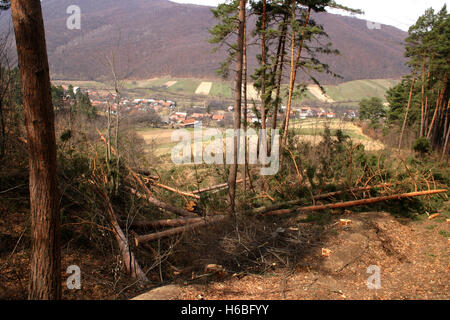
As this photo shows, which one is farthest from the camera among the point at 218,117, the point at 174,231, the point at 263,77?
the point at 218,117

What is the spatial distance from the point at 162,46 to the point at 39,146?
81938mm

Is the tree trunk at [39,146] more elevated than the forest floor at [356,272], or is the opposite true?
the tree trunk at [39,146]

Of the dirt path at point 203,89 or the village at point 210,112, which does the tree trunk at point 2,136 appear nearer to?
the village at point 210,112

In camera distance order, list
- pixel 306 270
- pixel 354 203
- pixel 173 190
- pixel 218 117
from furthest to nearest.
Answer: pixel 218 117, pixel 173 190, pixel 354 203, pixel 306 270

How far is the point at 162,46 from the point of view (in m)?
77.3

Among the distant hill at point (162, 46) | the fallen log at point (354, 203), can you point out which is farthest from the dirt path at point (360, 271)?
the distant hill at point (162, 46)

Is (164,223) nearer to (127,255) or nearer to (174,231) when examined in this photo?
(174,231)

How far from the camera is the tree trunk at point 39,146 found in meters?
2.91

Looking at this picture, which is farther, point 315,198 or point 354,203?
point 315,198

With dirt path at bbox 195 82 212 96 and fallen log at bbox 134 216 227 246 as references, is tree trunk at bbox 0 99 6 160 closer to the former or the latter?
fallen log at bbox 134 216 227 246

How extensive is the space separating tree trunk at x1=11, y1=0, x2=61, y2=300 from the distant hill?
3574 mm

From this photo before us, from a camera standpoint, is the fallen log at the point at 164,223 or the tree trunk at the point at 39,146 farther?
the fallen log at the point at 164,223

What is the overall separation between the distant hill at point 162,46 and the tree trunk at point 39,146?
3.57 meters

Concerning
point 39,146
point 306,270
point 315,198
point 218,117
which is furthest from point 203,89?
point 39,146
